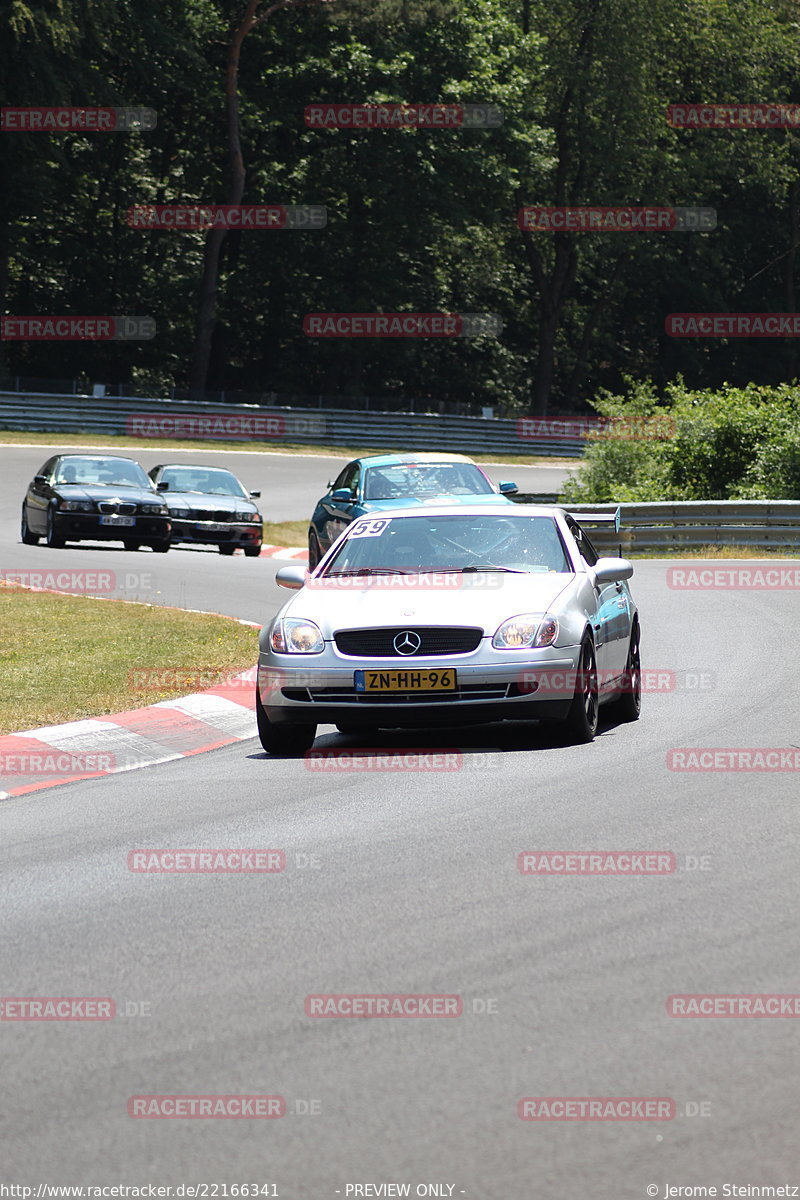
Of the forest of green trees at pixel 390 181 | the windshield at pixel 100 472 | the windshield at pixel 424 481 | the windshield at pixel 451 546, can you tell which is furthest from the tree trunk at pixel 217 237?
the windshield at pixel 451 546

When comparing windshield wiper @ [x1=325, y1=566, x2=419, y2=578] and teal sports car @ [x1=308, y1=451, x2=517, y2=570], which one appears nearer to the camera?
windshield wiper @ [x1=325, y1=566, x2=419, y2=578]

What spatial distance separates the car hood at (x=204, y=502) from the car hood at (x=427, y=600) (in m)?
17.3

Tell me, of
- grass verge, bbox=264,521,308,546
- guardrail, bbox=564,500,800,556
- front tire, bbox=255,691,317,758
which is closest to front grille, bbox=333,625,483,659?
front tire, bbox=255,691,317,758

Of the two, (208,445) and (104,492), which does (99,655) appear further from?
(208,445)

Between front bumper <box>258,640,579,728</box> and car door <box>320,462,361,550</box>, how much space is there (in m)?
10.6

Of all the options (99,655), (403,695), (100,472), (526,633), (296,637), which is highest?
(526,633)

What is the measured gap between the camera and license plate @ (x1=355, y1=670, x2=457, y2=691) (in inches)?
400

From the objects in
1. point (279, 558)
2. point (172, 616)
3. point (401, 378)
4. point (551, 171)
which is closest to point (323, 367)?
point (401, 378)

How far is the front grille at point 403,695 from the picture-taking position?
10164mm

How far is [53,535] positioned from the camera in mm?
26500

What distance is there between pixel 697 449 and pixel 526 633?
75.4ft

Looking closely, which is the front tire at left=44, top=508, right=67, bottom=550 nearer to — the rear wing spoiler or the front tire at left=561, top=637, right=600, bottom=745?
the rear wing spoiler

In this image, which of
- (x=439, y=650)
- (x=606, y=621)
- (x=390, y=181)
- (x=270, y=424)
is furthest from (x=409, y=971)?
(x=390, y=181)

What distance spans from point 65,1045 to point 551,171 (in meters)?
71.4
